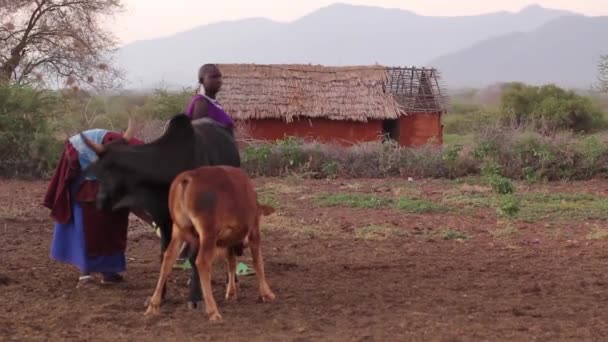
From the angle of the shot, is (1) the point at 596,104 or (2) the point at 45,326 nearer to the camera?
(2) the point at 45,326

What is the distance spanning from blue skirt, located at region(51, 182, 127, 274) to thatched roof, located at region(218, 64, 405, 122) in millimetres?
16739

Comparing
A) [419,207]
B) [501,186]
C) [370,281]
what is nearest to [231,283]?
[370,281]

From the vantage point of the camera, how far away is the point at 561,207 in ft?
42.4

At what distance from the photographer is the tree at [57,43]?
26.8 m

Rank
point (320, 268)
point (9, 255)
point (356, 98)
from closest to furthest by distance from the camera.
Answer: point (320, 268) < point (9, 255) < point (356, 98)

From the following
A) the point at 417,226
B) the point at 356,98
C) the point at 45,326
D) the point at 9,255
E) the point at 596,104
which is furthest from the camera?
the point at 596,104

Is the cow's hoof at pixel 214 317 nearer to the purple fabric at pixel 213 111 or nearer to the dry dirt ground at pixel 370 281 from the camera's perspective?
the dry dirt ground at pixel 370 281

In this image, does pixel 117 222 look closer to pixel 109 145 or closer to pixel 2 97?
pixel 109 145

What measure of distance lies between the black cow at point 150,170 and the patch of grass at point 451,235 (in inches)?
175

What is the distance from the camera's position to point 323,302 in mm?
6871

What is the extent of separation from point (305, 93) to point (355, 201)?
11687 millimetres

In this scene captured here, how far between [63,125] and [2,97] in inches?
55.2

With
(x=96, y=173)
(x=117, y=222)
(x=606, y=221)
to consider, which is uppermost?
(x=96, y=173)

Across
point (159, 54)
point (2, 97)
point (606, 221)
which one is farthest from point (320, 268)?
point (159, 54)
